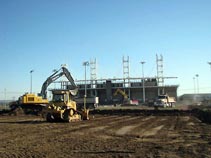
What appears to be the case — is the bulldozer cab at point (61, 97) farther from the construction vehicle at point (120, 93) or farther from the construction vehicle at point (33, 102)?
the construction vehicle at point (120, 93)

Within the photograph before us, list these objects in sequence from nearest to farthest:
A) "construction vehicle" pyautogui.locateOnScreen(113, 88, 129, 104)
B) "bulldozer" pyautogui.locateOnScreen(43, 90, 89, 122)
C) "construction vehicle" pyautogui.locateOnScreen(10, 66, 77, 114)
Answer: "bulldozer" pyautogui.locateOnScreen(43, 90, 89, 122)
"construction vehicle" pyautogui.locateOnScreen(10, 66, 77, 114)
"construction vehicle" pyautogui.locateOnScreen(113, 88, 129, 104)

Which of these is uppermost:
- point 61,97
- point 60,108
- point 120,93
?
point 120,93

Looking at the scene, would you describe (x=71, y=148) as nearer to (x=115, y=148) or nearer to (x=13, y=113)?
(x=115, y=148)

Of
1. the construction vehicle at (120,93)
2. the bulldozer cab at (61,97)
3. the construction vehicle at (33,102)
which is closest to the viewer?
the bulldozer cab at (61,97)

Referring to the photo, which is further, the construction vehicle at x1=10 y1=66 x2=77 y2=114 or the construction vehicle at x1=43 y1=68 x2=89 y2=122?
the construction vehicle at x1=10 y1=66 x2=77 y2=114

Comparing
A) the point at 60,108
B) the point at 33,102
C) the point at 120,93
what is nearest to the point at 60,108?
the point at 60,108

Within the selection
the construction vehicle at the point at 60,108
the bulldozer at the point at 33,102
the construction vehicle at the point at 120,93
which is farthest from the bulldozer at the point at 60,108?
the construction vehicle at the point at 120,93

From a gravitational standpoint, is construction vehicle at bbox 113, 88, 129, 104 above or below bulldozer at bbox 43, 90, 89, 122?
above

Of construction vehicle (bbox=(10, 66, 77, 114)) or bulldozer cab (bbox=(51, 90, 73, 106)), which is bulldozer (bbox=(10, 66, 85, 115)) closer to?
construction vehicle (bbox=(10, 66, 77, 114))

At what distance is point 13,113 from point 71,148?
1368 inches

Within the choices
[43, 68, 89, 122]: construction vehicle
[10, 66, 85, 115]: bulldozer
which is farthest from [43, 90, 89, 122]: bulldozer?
[10, 66, 85, 115]: bulldozer

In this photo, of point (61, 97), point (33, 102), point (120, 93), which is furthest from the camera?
point (120, 93)

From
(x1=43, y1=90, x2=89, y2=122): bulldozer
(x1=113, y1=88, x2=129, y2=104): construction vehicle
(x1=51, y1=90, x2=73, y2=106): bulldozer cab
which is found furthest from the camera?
(x1=113, y1=88, x2=129, y2=104): construction vehicle

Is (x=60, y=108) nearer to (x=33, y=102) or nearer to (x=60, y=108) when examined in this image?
(x=60, y=108)
